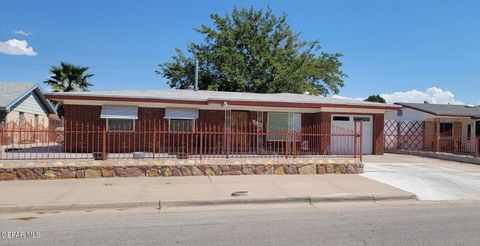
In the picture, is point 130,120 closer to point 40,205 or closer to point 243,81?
point 40,205

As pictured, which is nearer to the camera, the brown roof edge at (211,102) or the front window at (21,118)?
the brown roof edge at (211,102)

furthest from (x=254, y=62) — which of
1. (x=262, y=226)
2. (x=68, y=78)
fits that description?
(x=262, y=226)

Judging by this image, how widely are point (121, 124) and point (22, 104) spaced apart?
40.7 ft

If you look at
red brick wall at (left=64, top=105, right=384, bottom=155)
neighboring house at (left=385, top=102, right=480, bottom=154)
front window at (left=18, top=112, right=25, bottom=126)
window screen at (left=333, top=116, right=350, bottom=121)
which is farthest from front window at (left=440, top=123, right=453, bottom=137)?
front window at (left=18, top=112, right=25, bottom=126)

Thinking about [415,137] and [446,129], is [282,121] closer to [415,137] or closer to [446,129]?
[415,137]

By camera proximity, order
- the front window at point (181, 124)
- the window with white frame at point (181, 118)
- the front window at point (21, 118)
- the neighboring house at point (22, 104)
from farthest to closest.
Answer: the front window at point (21, 118), the neighboring house at point (22, 104), the front window at point (181, 124), the window with white frame at point (181, 118)

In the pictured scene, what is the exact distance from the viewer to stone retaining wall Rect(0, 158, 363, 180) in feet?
35.8

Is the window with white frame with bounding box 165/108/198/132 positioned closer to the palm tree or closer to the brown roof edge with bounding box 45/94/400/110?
the brown roof edge with bounding box 45/94/400/110

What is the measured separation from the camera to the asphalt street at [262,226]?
5793 millimetres

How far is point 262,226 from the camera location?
6.68 m

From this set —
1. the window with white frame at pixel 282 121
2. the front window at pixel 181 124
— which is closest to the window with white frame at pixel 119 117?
the front window at pixel 181 124

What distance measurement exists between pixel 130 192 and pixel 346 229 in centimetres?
508

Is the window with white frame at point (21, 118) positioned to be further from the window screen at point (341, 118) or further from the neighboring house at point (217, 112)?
the window screen at point (341, 118)

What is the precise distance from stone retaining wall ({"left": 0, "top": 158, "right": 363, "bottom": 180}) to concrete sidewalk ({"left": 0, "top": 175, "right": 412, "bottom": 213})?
0.35 meters
